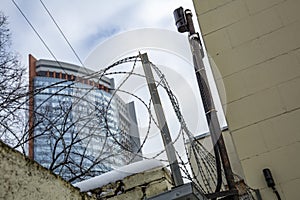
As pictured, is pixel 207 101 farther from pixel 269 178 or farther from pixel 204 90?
pixel 269 178

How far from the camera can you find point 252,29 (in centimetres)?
286

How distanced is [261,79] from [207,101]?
21.9 inches

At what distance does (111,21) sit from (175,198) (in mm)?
2778

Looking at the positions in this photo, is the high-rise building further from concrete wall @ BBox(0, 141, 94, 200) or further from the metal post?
concrete wall @ BBox(0, 141, 94, 200)

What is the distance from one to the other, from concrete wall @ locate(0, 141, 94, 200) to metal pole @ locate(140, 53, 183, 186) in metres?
1.09

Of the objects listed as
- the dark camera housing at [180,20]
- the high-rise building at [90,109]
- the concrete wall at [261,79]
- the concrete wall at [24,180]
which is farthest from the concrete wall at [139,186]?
the dark camera housing at [180,20]

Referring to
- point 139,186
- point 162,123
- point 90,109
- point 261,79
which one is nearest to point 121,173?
point 139,186

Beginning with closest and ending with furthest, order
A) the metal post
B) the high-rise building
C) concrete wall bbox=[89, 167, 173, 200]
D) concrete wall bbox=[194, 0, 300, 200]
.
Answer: concrete wall bbox=[89, 167, 173, 200] < the metal post < concrete wall bbox=[194, 0, 300, 200] < the high-rise building

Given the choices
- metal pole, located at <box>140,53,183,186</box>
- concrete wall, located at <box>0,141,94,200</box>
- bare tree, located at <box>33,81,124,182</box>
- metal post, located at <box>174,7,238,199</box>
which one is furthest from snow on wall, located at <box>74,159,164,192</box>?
concrete wall, located at <box>0,141,94,200</box>

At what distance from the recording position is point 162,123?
2.61 m

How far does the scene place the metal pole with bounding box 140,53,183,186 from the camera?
2.33 metres

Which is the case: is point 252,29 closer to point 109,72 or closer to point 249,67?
point 249,67

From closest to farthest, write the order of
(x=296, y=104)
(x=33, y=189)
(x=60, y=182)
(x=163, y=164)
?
1. (x=33, y=189)
2. (x=60, y=182)
3. (x=163, y=164)
4. (x=296, y=104)

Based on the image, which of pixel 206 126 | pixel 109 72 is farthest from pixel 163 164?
pixel 109 72
